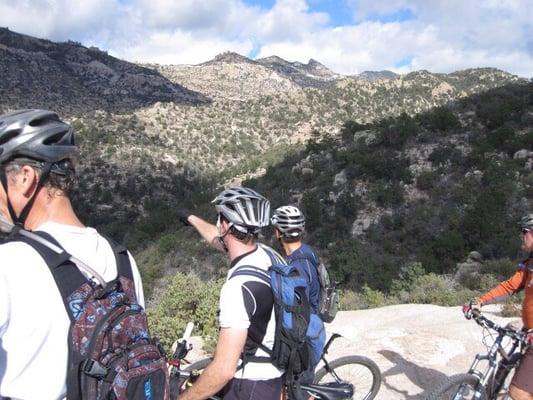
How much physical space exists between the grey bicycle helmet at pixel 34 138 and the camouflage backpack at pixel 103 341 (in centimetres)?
30

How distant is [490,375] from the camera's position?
356cm

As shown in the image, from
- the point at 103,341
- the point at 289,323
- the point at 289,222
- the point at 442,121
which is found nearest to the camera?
the point at 103,341

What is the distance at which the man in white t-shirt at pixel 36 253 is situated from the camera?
1.26 meters

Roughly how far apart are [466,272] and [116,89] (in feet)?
201

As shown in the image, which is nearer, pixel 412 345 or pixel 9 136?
pixel 9 136

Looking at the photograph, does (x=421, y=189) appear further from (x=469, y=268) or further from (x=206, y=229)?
(x=206, y=229)

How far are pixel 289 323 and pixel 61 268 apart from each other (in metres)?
1.31

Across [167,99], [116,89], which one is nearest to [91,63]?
[116,89]

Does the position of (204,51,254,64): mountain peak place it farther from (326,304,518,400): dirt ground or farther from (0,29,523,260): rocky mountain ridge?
(326,304,518,400): dirt ground

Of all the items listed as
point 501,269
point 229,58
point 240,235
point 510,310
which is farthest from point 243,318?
point 229,58

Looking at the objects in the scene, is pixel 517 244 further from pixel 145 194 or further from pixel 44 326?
pixel 145 194

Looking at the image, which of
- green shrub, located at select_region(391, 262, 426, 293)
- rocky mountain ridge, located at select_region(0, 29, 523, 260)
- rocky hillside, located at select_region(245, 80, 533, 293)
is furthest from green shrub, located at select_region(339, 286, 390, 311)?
rocky mountain ridge, located at select_region(0, 29, 523, 260)

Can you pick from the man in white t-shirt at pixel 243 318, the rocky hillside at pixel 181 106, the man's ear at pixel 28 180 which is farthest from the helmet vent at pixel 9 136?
the rocky hillside at pixel 181 106

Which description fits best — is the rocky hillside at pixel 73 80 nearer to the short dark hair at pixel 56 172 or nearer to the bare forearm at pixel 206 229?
the bare forearm at pixel 206 229
